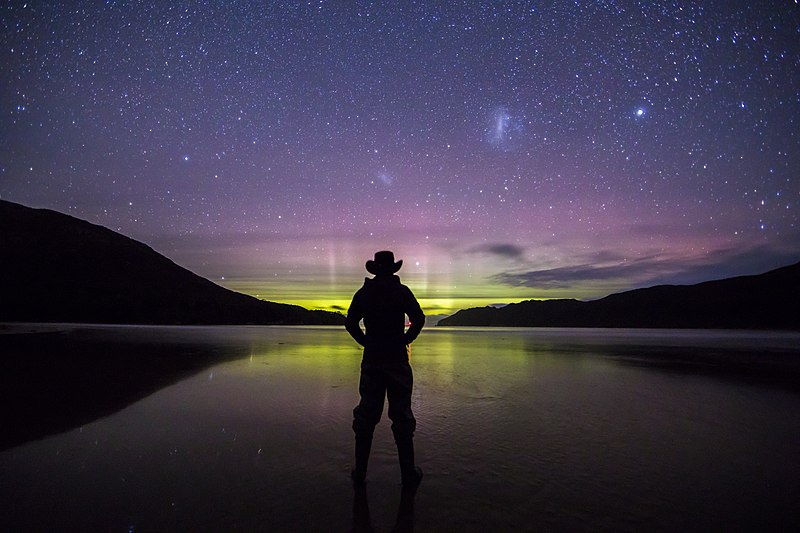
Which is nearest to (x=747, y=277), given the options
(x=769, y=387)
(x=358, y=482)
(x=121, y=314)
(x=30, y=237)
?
(x=769, y=387)

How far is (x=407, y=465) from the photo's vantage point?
3949 mm

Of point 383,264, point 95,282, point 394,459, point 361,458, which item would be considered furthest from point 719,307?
point 95,282

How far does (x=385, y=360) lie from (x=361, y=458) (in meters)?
0.99

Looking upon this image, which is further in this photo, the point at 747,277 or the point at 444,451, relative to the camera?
the point at 747,277

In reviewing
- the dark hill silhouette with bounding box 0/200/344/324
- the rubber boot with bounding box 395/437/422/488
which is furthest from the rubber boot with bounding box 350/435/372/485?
the dark hill silhouette with bounding box 0/200/344/324

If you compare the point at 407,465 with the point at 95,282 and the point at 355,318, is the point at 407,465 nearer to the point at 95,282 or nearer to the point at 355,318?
the point at 355,318

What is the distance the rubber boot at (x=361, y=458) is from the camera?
3.96 metres

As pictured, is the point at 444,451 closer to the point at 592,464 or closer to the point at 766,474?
the point at 592,464

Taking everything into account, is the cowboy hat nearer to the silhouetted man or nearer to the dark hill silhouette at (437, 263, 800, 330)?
the silhouetted man

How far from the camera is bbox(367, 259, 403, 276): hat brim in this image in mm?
4402

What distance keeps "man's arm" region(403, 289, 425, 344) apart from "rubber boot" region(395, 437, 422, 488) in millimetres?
1024

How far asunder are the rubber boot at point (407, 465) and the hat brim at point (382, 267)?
69.3 inches

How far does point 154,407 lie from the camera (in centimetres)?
725

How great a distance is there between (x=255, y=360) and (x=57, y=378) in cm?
659
